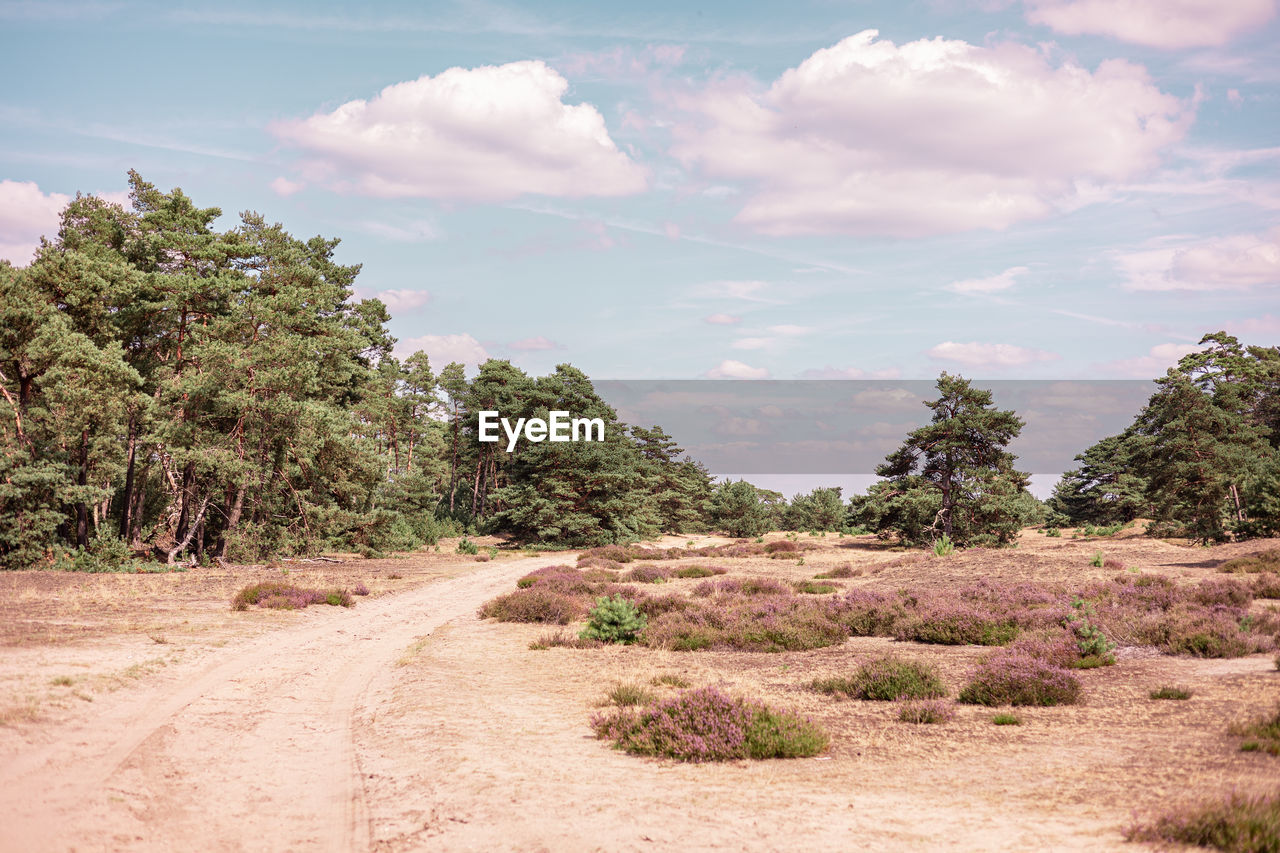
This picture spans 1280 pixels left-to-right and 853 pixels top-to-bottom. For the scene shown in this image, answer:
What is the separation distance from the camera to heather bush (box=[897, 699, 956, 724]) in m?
9.45

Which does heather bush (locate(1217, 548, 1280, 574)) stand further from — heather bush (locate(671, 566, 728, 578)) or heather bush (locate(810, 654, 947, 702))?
heather bush (locate(671, 566, 728, 578))

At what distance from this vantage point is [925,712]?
9539mm

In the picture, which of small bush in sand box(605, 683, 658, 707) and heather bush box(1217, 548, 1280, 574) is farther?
heather bush box(1217, 548, 1280, 574)

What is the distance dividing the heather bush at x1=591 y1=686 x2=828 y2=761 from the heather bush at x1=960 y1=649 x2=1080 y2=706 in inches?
116

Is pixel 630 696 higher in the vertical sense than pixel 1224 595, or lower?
lower

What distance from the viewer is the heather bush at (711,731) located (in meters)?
8.27

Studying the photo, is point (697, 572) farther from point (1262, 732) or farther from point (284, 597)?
point (1262, 732)

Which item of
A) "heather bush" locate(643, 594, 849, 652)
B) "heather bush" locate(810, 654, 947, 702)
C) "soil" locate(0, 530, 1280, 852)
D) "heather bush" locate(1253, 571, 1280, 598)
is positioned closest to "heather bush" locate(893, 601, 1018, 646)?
"soil" locate(0, 530, 1280, 852)

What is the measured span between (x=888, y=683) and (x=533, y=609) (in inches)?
454

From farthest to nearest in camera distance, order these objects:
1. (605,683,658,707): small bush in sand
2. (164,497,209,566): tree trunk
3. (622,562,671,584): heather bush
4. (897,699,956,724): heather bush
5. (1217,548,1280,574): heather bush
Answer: (164,497,209,566): tree trunk
(622,562,671,584): heather bush
(1217,548,1280,574): heather bush
(605,683,658,707): small bush in sand
(897,699,956,724): heather bush

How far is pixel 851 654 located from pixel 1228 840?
9.77 meters

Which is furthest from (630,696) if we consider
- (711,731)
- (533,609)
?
(533,609)

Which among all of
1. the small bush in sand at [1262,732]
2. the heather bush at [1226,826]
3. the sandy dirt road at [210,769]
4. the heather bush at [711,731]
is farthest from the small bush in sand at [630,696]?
the small bush in sand at [1262,732]

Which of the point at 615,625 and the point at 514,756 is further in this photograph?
the point at 615,625
